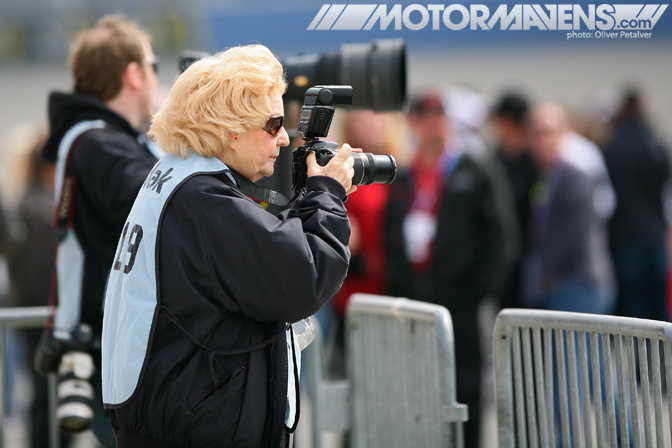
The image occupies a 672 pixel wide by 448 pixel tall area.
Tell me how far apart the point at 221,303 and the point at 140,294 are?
0.70 feet

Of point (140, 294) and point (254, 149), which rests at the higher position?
point (254, 149)

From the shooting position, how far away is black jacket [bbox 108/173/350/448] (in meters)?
2.07

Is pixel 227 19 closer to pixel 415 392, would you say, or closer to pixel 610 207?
pixel 610 207

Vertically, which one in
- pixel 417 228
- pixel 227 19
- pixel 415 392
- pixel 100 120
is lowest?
pixel 415 392

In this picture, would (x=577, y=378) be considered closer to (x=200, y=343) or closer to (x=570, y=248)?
(x=200, y=343)

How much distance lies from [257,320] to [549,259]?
4.03 m

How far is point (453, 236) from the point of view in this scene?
5.01m

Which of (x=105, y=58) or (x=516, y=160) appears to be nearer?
(x=105, y=58)

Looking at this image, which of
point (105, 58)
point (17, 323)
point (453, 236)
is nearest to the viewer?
point (105, 58)

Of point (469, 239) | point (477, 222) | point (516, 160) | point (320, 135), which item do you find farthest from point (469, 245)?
point (320, 135)

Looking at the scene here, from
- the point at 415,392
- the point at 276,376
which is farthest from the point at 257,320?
the point at 415,392

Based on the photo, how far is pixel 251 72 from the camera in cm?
222

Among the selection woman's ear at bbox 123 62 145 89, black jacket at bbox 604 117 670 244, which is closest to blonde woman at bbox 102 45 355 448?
woman's ear at bbox 123 62 145 89

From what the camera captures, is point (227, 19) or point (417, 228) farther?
point (227, 19)
